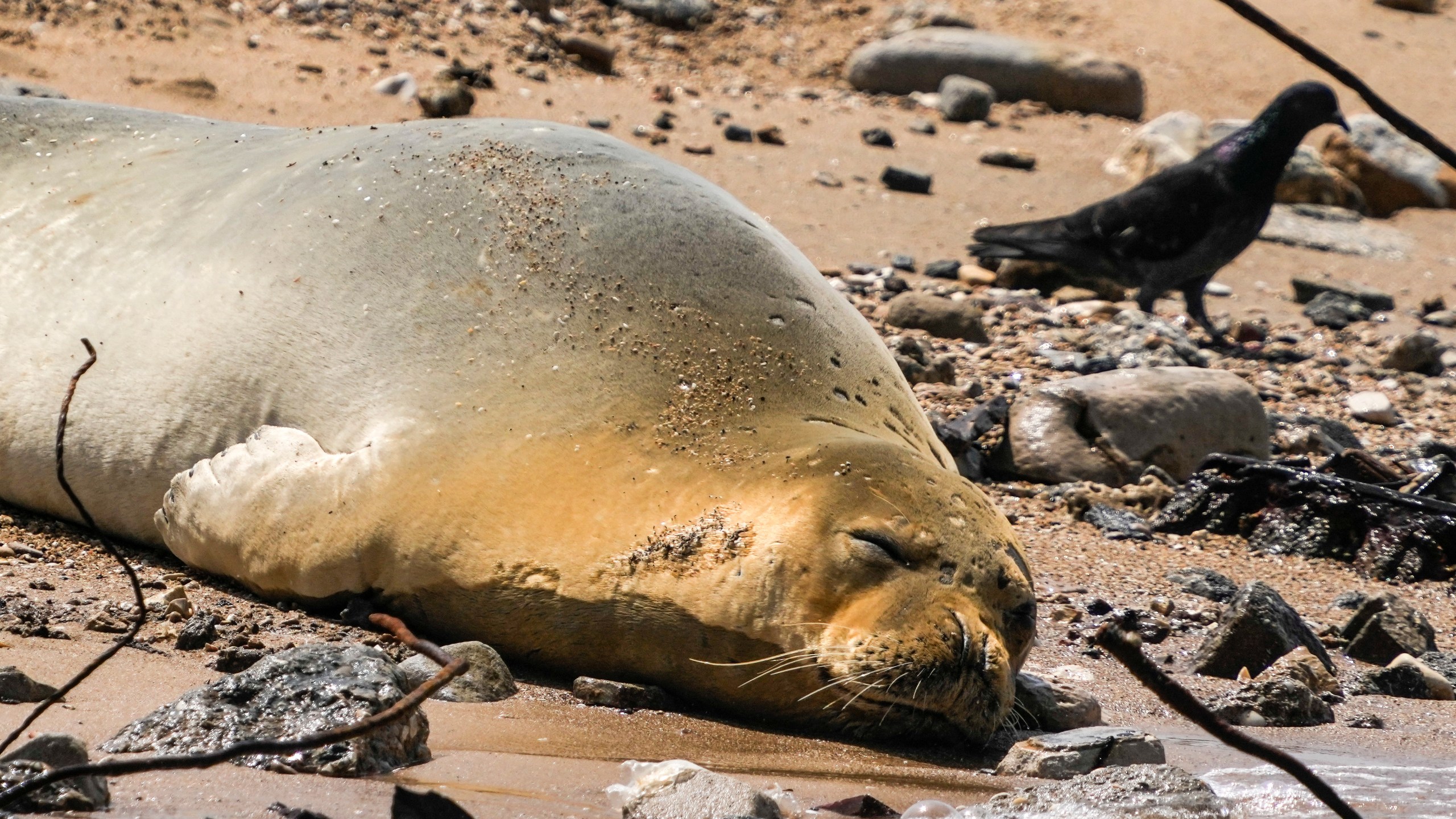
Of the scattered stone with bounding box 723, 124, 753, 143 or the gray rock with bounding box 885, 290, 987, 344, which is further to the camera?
the scattered stone with bounding box 723, 124, 753, 143

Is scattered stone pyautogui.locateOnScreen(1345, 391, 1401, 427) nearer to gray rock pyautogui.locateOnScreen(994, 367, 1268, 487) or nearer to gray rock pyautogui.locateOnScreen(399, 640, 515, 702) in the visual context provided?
→ gray rock pyautogui.locateOnScreen(994, 367, 1268, 487)

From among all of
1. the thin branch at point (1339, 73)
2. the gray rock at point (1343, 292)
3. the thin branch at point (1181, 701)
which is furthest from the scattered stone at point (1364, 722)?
the gray rock at point (1343, 292)

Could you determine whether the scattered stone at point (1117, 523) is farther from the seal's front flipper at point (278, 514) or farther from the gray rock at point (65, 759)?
the gray rock at point (65, 759)

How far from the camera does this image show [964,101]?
10883 millimetres

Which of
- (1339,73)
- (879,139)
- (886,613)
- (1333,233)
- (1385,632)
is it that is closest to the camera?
(1339,73)

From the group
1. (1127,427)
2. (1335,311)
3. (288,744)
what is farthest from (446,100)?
(288,744)

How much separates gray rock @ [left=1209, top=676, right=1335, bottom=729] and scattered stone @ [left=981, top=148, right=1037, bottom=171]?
24.0ft

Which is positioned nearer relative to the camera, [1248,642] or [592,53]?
[1248,642]

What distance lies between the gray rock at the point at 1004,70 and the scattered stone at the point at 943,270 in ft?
13.9

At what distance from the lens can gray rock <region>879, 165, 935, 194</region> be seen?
8.94 metres

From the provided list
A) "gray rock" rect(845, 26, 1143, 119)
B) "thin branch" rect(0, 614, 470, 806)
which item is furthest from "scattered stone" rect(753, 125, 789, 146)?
"thin branch" rect(0, 614, 470, 806)

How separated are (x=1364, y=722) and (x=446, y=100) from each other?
21.0ft

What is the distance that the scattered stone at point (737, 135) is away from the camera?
9172mm

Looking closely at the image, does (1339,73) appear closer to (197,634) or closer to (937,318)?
(197,634)
